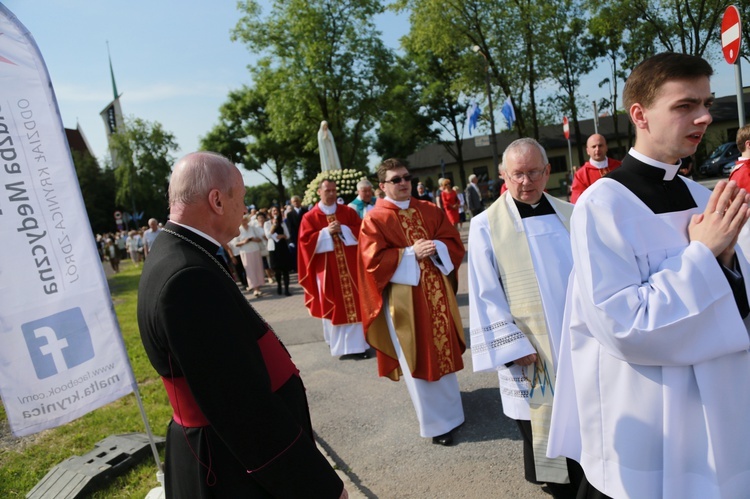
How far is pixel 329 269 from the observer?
7.11 meters

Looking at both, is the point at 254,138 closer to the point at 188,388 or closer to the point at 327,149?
the point at 327,149

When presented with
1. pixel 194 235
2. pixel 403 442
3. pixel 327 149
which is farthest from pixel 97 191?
pixel 194 235

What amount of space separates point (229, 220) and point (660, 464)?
1614 millimetres

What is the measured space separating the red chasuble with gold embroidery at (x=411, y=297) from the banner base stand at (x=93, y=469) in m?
1.94

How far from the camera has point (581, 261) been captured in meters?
1.83

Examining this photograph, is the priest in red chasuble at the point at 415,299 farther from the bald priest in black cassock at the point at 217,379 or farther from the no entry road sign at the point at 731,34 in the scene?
the no entry road sign at the point at 731,34

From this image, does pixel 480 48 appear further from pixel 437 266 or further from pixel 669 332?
pixel 669 332

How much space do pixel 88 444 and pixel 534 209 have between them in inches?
167

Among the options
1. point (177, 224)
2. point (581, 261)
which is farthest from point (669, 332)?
point (177, 224)

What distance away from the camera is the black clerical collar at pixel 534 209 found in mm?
3367

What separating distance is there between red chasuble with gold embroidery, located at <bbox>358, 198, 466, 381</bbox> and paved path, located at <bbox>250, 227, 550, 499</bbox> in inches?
19.6

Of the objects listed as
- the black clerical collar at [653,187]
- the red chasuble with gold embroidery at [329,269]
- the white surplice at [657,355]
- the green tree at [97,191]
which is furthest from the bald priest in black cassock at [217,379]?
the green tree at [97,191]

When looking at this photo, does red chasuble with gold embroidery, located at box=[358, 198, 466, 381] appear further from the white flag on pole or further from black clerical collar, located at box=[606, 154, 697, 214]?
black clerical collar, located at box=[606, 154, 697, 214]

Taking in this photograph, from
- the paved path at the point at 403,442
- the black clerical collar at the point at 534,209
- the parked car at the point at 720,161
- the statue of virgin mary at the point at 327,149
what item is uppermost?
the statue of virgin mary at the point at 327,149
